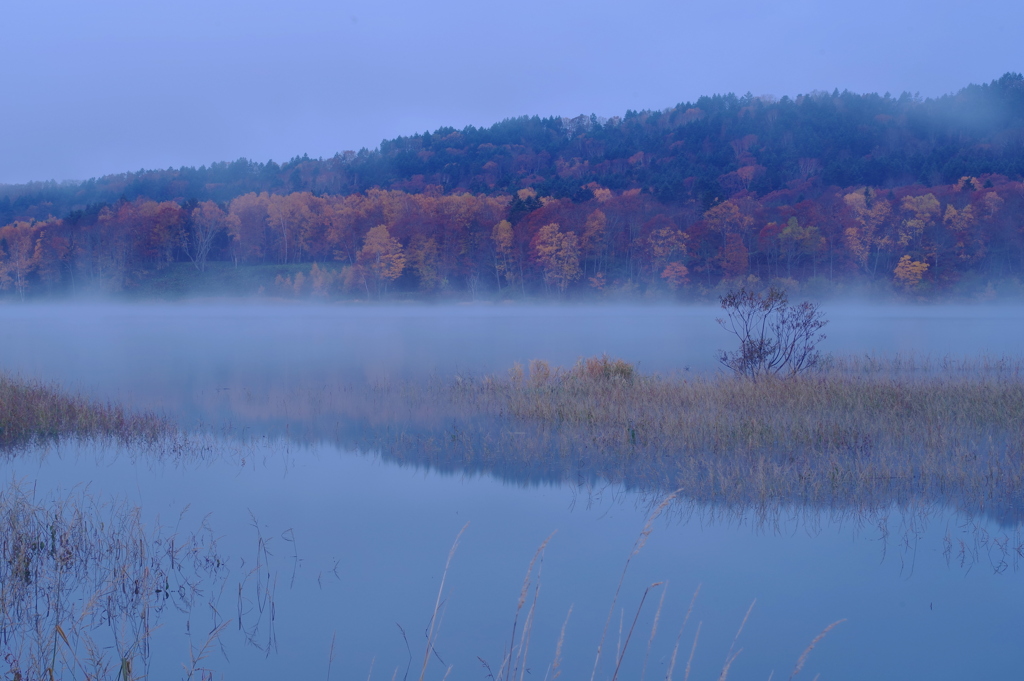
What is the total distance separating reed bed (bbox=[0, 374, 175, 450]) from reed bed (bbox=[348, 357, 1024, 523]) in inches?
117

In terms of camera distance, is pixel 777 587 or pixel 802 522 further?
pixel 802 522

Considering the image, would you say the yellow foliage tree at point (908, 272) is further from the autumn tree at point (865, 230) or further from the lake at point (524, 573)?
the lake at point (524, 573)

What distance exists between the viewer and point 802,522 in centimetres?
588

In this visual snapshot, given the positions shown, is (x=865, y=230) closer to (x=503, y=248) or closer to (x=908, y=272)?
(x=908, y=272)

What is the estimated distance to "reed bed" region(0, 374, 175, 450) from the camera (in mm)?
9039

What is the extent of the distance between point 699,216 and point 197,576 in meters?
61.4

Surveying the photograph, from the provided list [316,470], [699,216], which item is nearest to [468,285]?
[699,216]

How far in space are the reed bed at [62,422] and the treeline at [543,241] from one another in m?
50.8

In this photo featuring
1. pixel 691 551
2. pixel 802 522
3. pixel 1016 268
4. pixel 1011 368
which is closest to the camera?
pixel 691 551

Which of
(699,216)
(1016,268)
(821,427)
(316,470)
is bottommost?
(316,470)

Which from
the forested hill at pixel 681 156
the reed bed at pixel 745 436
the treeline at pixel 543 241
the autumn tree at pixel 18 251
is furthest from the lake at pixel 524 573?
the autumn tree at pixel 18 251

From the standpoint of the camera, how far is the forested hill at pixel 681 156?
7062cm

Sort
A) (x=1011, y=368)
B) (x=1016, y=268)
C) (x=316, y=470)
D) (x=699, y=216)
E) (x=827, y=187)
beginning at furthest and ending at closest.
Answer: (x=827, y=187)
(x=699, y=216)
(x=1016, y=268)
(x=1011, y=368)
(x=316, y=470)

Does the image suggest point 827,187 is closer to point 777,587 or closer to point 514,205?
point 514,205
